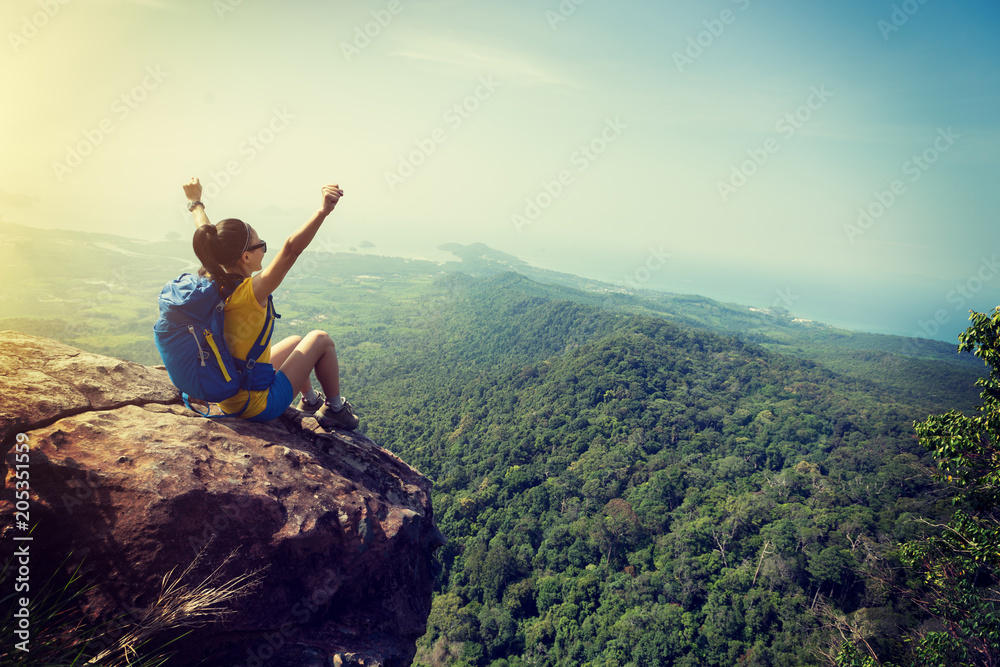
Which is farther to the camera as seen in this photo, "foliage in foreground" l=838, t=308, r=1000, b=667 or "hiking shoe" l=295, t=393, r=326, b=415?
"foliage in foreground" l=838, t=308, r=1000, b=667

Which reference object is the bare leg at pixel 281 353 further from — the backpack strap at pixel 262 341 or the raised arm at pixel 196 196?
the raised arm at pixel 196 196

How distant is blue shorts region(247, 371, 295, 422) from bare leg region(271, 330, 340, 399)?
0.29 feet

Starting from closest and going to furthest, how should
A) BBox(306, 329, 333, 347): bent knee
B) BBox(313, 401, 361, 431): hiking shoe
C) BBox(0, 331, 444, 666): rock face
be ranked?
BBox(0, 331, 444, 666): rock face
BBox(306, 329, 333, 347): bent knee
BBox(313, 401, 361, 431): hiking shoe

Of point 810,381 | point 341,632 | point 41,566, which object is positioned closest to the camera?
point 41,566

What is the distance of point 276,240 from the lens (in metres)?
95.3

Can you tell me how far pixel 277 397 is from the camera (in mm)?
3738

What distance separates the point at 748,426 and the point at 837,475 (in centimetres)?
1180

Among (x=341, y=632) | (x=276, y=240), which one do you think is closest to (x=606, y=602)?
(x=341, y=632)

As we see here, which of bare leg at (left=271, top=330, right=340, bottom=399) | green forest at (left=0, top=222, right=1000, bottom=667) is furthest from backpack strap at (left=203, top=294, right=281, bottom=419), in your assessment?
green forest at (left=0, top=222, right=1000, bottom=667)

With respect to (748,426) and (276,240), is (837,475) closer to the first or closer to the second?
(748,426)

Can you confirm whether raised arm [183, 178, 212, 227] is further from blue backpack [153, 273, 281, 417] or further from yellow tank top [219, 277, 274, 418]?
yellow tank top [219, 277, 274, 418]

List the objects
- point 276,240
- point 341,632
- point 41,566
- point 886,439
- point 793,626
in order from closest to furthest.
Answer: point 41,566 → point 341,632 → point 793,626 → point 886,439 → point 276,240

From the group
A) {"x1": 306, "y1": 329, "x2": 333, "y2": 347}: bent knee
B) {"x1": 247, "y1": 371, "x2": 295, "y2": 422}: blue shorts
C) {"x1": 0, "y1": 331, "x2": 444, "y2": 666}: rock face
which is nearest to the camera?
{"x1": 0, "y1": 331, "x2": 444, "y2": 666}: rock face

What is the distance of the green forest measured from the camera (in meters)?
7.88
